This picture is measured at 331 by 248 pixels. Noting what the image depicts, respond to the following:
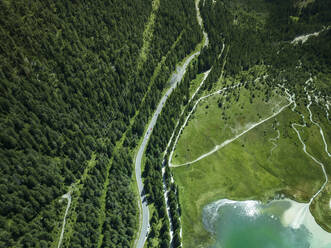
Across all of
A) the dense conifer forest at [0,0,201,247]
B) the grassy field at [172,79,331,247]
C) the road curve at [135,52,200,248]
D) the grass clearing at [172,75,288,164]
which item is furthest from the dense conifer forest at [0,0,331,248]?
the grass clearing at [172,75,288,164]

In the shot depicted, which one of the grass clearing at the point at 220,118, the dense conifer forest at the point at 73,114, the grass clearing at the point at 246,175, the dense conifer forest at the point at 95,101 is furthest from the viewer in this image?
the grass clearing at the point at 220,118

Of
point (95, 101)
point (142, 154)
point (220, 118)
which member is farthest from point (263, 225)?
point (95, 101)

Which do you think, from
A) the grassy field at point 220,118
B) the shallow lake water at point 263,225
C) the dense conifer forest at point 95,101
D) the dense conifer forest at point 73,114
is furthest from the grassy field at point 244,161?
the dense conifer forest at point 73,114

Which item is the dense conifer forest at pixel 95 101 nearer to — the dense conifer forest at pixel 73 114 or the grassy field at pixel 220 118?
the dense conifer forest at pixel 73 114

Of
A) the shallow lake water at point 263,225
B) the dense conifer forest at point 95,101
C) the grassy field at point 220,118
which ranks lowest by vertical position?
the shallow lake water at point 263,225

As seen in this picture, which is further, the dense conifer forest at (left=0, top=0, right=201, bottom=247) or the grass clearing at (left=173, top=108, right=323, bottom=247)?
the grass clearing at (left=173, top=108, right=323, bottom=247)

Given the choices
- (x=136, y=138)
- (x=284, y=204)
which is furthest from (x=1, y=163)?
(x=284, y=204)

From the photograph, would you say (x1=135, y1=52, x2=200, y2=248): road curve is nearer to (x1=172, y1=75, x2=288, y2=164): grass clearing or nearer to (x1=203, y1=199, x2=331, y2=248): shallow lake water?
(x1=172, y1=75, x2=288, y2=164): grass clearing
